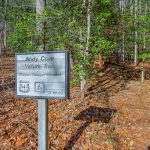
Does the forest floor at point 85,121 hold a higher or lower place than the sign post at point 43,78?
lower

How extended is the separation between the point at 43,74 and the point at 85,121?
3.65m

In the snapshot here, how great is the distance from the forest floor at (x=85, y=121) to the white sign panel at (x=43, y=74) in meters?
1.88

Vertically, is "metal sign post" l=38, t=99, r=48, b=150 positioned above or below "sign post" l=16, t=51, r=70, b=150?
below

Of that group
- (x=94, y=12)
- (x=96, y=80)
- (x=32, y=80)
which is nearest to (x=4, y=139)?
(x=32, y=80)

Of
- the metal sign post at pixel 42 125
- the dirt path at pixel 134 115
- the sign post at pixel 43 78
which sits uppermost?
the sign post at pixel 43 78

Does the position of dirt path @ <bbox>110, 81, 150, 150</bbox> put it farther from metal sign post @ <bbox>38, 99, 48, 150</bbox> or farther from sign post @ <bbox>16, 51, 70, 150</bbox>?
sign post @ <bbox>16, 51, 70, 150</bbox>

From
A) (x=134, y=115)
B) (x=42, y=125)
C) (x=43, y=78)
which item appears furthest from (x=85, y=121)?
(x=43, y=78)

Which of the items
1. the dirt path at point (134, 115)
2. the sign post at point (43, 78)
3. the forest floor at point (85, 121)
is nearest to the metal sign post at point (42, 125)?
the sign post at point (43, 78)

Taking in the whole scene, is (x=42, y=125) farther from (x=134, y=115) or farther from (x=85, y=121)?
(x=134, y=115)

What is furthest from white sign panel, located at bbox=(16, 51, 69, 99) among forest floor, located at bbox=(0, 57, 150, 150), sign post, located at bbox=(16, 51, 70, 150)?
forest floor, located at bbox=(0, 57, 150, 150)

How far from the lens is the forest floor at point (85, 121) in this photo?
7.37m

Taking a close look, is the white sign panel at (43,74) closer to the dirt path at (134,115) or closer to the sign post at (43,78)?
the sign post at (43,78)

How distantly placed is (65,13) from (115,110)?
332 cm

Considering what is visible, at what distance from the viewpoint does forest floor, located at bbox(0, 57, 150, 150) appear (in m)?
A: 7.37
